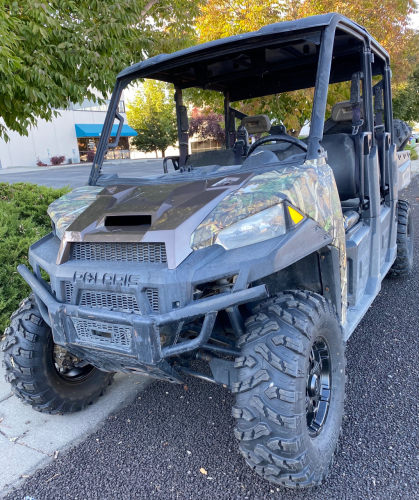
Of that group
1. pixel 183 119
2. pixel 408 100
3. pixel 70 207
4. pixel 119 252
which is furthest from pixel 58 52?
pixel 408 100

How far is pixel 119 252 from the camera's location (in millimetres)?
2191

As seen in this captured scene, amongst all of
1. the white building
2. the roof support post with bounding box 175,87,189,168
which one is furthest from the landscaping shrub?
the roof support post with bounding box 175,87,189,168

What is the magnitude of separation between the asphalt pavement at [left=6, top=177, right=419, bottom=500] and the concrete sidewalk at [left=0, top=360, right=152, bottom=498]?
0.08 m

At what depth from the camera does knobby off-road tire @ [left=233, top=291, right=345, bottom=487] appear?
199 centimetres

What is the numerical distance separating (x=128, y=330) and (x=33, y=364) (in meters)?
1.04

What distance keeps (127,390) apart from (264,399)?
Result: 5.40 ft

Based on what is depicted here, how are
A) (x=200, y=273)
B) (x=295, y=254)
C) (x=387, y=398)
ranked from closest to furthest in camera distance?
(x=200, y=273), (x=295, y=254), (x=387, y=398)

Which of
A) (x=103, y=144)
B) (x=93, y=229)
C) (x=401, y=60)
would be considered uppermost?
(x=401, y=60)

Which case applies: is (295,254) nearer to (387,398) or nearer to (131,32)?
(387,398)

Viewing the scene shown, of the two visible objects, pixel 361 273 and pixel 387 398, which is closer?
pixel 387 398

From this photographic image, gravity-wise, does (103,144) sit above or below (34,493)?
above

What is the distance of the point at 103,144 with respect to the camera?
3.28 meters

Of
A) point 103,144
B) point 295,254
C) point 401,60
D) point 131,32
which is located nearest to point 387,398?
point 295,254

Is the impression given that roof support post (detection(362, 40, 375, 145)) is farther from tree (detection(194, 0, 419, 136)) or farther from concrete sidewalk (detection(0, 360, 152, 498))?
tree (detection(194, 0, 419, 136))
